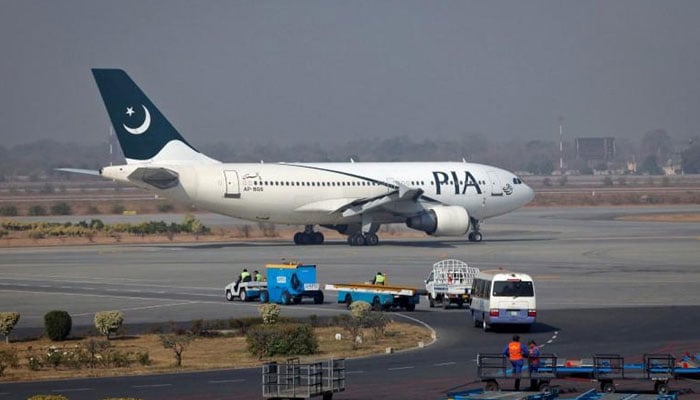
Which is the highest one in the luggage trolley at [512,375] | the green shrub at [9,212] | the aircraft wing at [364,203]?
the green shrub at [9,212]

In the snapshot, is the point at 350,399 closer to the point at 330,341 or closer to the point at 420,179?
the point at 330,341

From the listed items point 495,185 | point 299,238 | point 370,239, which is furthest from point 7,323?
point 495,185

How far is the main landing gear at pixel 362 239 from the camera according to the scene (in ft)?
254

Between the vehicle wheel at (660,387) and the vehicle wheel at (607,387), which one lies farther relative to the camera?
the vehicle wheel at (607,387)

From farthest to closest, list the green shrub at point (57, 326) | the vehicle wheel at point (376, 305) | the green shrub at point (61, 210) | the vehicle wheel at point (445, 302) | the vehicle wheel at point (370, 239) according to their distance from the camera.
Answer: the green shrub at point (61, 210), the vehicle wheel at point (370, 239), the vehicle wheel at point (445, 302), the vehicle wheel at point (376, 305), the green shrub at point (57, 326)

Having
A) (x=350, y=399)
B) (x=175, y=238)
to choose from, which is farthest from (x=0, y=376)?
(x=175, y=238)

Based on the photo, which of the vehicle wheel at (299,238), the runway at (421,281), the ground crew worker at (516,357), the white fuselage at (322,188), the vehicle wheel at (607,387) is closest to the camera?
the vehicle wheel at (607,387)

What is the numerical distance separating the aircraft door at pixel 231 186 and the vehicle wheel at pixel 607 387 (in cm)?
4822

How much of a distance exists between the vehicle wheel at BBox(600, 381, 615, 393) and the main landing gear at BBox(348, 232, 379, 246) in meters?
49.5

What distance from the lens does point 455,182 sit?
266 ft

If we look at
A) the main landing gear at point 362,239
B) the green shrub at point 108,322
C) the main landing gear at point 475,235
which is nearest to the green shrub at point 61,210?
the main landing gear at point 362,239

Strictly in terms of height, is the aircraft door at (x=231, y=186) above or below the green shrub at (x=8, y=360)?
above

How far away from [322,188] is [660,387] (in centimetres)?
5098

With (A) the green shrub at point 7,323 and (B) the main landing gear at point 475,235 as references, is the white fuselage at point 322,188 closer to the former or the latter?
(B) the main landing gear at point 475,235
